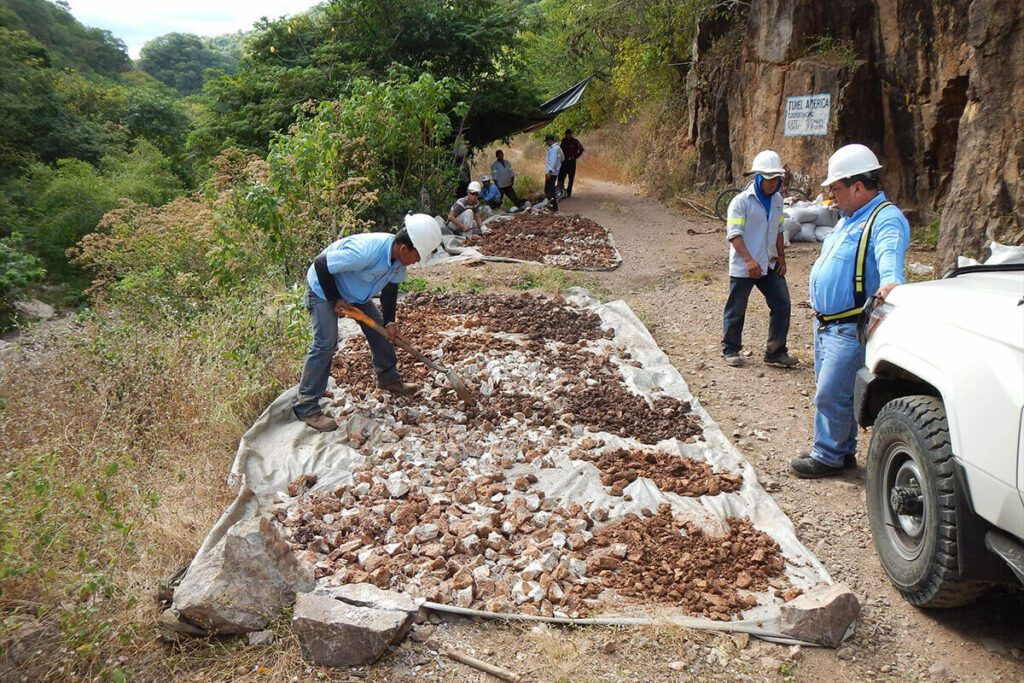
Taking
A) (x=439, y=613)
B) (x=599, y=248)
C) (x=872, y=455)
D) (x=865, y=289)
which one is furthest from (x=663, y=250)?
(x=439, y=613)

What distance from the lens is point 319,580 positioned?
321 centimetres

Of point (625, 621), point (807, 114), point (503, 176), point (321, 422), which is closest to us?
point (625, 621)

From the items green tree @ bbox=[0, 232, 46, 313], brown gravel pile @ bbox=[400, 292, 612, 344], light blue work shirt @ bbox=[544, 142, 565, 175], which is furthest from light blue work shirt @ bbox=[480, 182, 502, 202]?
green tree @ bbox=[0, 232, 46, 313]

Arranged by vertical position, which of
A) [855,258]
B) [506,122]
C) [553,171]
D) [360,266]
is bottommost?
[360,266]

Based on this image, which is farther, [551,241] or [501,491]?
[551,241]

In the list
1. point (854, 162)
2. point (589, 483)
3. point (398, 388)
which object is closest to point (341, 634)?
point (589, 483)

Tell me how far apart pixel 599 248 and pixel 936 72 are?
5.30 meters

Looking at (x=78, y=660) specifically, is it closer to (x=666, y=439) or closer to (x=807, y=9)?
(x=666, y=439)

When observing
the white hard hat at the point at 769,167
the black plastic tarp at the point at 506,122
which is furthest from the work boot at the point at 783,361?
the black plastic tarp at the point at 506,122

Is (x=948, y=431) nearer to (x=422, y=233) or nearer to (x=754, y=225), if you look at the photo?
(x=422, y=233)

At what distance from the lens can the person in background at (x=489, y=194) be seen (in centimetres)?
1510

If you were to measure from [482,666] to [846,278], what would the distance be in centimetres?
279

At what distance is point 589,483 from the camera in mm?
4047

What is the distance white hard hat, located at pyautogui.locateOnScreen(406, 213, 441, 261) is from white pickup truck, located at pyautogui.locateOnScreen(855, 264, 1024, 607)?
2557mm
